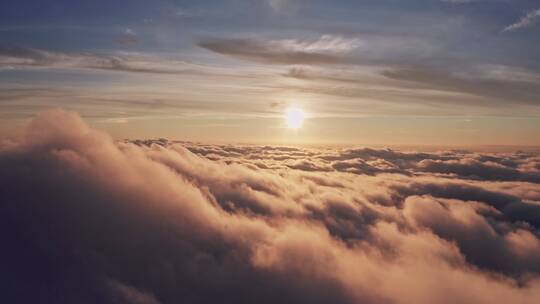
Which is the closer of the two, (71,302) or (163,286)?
(71,302)

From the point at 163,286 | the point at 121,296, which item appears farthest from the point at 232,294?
the point at 121,296

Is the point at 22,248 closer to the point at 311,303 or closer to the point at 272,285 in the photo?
the point at 272,285

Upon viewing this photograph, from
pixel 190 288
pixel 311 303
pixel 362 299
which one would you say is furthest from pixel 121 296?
pixel 362 299

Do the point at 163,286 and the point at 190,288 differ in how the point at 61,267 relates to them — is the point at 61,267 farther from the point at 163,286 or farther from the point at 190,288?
the point at 190,288

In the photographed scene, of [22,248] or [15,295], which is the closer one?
[15,295]

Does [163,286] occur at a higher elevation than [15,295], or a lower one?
higher

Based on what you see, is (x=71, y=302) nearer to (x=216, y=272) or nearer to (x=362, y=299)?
(x=216, y=272)

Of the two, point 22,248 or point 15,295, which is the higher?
point 22,248

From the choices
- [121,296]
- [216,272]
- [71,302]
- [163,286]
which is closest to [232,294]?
[216,272]
